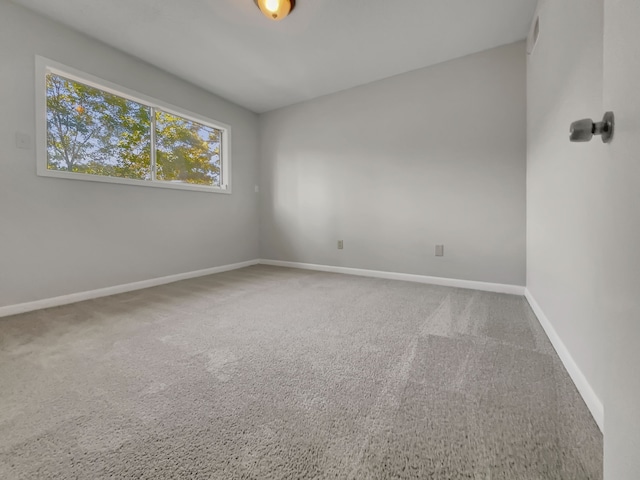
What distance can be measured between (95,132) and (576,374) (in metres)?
4.06

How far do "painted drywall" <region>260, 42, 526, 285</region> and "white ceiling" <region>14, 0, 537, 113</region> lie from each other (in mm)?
350

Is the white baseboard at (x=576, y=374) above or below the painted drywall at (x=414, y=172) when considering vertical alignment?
below

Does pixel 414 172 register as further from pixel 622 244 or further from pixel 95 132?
pixel 95 132

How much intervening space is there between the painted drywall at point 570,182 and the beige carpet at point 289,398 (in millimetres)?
264

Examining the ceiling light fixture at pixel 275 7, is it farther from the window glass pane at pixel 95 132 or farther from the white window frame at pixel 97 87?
the window glass pane at pixel 95 132

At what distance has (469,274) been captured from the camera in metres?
2.89

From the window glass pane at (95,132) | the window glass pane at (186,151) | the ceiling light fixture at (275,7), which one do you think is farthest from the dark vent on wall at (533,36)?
the window glass pane at (95,132)

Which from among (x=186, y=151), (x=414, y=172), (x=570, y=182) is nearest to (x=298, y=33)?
(x=414, y=172)

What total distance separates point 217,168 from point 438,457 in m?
4.01

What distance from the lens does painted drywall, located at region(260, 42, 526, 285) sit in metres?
2.68

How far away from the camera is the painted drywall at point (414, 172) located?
8.79 feet

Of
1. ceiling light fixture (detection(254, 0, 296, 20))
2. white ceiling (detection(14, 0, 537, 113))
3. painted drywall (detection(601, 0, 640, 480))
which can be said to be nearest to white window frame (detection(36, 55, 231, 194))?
white ceiling (detection(14, 0, 537, 113))

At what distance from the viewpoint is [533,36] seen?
2227 millimetres

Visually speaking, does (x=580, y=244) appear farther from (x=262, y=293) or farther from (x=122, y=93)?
(x=122, y=93)
